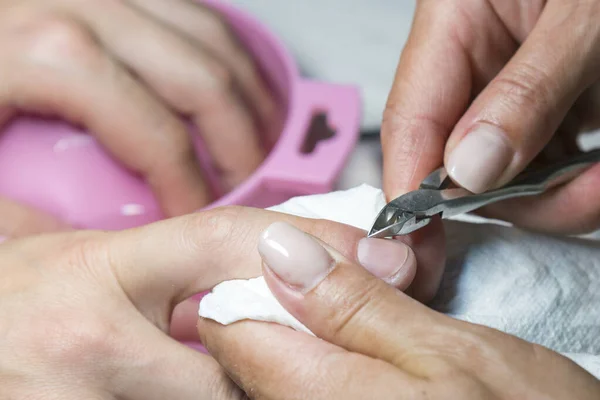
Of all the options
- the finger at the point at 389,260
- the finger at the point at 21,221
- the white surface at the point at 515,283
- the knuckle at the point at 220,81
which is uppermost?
the finger at the point at 389,260

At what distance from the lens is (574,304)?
1.53 ft

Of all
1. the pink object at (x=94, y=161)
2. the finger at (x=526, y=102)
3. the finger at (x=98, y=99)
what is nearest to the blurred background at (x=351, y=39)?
the pink object at (x=94, y=161)

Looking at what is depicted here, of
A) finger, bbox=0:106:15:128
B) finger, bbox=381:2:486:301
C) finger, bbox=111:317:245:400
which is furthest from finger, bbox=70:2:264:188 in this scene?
finger, bbox=111:317:245:400

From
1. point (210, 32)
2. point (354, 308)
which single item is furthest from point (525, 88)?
point (210, 32)

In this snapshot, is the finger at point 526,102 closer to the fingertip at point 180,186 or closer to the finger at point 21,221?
the fingertip at point 180,186

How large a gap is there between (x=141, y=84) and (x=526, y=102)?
459 mm

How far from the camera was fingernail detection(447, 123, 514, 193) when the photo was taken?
450 millimetres

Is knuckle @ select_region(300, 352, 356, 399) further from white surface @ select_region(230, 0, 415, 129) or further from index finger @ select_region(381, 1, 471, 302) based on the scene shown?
white surface @ select_region(230, 0, 415, 129)

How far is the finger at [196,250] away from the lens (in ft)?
1.33

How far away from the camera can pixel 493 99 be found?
0.48 meters

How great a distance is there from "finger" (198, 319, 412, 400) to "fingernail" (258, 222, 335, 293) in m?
0.03

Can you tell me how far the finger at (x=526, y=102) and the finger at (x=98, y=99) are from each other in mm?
354

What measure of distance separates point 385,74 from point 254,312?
621 millimetres

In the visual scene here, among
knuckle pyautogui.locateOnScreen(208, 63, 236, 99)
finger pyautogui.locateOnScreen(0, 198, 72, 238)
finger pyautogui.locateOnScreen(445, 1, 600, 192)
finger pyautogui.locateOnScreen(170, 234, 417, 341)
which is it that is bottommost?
finger pyautogui.locateOnScreen(0, 198, 72, 238)
